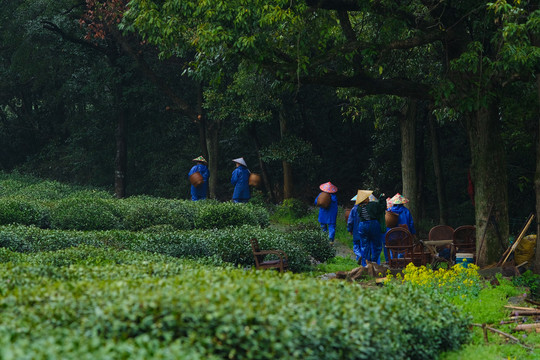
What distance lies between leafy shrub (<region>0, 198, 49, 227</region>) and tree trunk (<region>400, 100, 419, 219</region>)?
28.3ft

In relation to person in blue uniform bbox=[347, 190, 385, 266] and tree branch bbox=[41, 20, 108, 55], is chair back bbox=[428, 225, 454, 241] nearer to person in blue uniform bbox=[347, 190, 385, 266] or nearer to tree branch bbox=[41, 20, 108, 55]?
person in blue uniform bbox=[347, 190, 385, 266]

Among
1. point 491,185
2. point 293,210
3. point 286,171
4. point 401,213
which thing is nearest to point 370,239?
point 401,213

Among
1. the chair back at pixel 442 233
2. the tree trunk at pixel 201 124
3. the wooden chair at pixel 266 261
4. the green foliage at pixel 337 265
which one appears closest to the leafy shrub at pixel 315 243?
the green foliage at pixel 337 265

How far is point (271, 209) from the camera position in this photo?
23.5 metres

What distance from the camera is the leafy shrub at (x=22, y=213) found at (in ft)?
49.2

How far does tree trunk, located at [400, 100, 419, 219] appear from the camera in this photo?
17.2m

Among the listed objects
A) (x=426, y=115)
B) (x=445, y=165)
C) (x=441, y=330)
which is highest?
(x=426, y=115)

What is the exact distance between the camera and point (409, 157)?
56.6 ft

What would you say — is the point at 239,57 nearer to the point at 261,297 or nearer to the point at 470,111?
the point at 470,111

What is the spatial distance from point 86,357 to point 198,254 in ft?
28.8

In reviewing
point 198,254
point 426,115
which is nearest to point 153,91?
point 426,115

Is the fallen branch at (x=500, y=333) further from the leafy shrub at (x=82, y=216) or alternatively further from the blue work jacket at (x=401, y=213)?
the leafy shrub at (x=82, y=216)

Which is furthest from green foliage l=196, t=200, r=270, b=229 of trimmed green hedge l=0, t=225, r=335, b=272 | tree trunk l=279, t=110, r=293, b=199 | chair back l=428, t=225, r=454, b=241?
tree trunk l=279, t=110, r=293, b=199

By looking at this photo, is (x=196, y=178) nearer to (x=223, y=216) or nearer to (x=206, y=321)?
(x=223, y=216)
